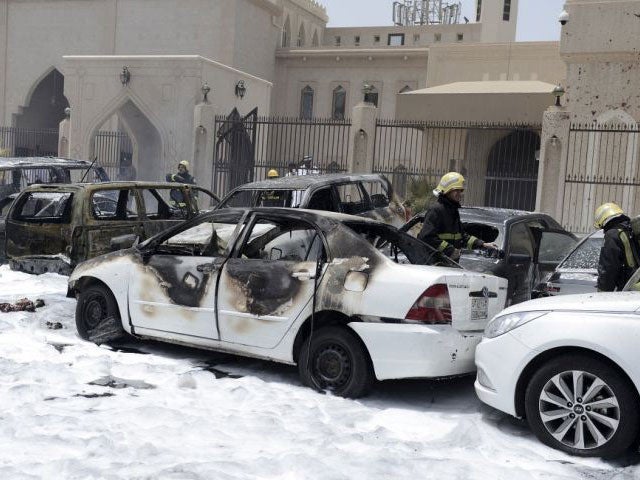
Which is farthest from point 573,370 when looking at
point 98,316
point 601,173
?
point 601,173

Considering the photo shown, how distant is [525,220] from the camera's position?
31.2 ft

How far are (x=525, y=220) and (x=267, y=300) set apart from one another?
4.04 m

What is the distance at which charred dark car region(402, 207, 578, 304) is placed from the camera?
28.1 feet

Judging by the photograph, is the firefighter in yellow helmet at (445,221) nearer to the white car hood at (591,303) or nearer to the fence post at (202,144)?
the white car hood at (591,303)

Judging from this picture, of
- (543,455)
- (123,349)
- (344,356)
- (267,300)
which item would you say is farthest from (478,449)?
(123,349)

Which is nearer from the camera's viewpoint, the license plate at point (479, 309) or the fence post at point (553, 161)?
the license plate at point (479, 309)

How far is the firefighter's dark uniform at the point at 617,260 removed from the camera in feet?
22.7

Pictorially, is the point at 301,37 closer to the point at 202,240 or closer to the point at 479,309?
the point at 202,240

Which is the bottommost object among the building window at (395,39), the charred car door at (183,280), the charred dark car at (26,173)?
the charred car door at (183,280)

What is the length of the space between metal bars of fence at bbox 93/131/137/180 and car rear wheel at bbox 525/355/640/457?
74.3 feet

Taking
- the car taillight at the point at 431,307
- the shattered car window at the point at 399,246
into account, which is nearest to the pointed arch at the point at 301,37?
the shattered car window at the point at 399,246

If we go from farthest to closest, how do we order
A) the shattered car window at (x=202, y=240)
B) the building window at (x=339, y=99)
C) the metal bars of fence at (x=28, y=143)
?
the building window at (x=339, y=99)
the metal bars of fence at (x=28, y=143)
the shattered car window at (x=202, y=240)

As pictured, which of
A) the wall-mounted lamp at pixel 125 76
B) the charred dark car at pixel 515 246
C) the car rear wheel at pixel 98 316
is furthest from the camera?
the wall-mounted lamp at pixel 125 76

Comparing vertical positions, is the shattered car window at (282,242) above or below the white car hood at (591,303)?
above
